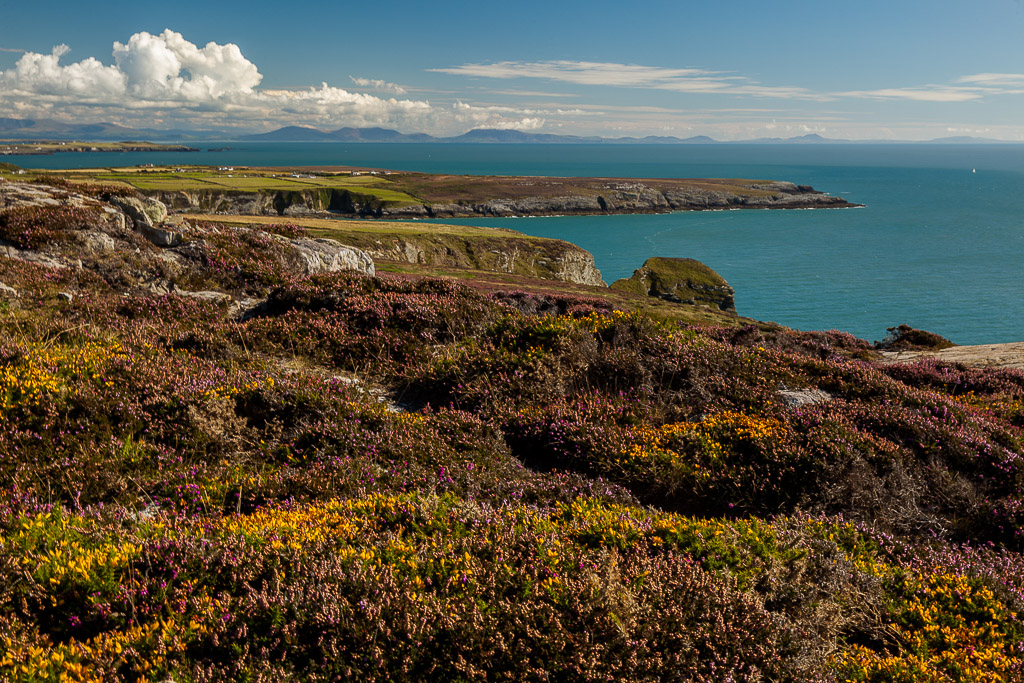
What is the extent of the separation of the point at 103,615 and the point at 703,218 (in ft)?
665

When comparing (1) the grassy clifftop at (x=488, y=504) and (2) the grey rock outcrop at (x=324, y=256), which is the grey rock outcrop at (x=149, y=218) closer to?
(2) the grey rock outcrop at (x=324, y=256)

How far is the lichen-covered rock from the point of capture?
8512 centimetres

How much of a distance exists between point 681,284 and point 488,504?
89.5 meters

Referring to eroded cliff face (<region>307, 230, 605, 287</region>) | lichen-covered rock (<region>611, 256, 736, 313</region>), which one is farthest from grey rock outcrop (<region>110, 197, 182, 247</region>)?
lichen-covered rock (<region>611, 256, 736, 313</region>)

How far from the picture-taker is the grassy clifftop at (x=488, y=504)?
350cm

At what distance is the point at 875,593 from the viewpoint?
14.7 feet

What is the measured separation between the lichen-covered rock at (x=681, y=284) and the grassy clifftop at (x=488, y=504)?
7513 cm

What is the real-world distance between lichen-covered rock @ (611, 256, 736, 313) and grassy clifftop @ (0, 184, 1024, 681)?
7513 centimetres

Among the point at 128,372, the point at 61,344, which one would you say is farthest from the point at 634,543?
the point at 61,344

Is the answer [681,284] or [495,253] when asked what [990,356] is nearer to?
[681,284]

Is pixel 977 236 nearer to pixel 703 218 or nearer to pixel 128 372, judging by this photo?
pixel 703 218

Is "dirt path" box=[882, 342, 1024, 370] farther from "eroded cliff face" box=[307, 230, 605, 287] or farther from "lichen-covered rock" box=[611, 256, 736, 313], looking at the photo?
"eroded cliff face" box=[307, 230, 605, 287]

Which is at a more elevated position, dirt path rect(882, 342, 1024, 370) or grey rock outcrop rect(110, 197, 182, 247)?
grey rock outcrop rect(110, 197, 182, 247)

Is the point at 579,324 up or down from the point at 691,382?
up
